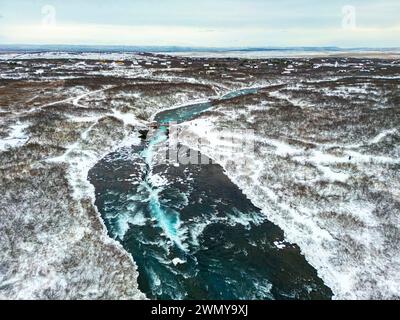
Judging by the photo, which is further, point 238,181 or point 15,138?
point 15,138

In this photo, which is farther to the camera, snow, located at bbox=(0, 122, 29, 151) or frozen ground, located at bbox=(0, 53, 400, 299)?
snow, located at bbox=(0, 122, 29, 151)

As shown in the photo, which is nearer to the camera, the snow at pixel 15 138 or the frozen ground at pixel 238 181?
the frozen ground at pixel 238 181

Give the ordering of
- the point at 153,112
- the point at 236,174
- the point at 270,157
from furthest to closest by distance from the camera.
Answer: the point at 153,112
the point at 270,157
the point at 236,174

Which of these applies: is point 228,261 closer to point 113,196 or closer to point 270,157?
point 113,196

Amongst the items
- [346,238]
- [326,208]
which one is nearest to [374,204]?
[326,208]

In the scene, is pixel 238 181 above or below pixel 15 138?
below
